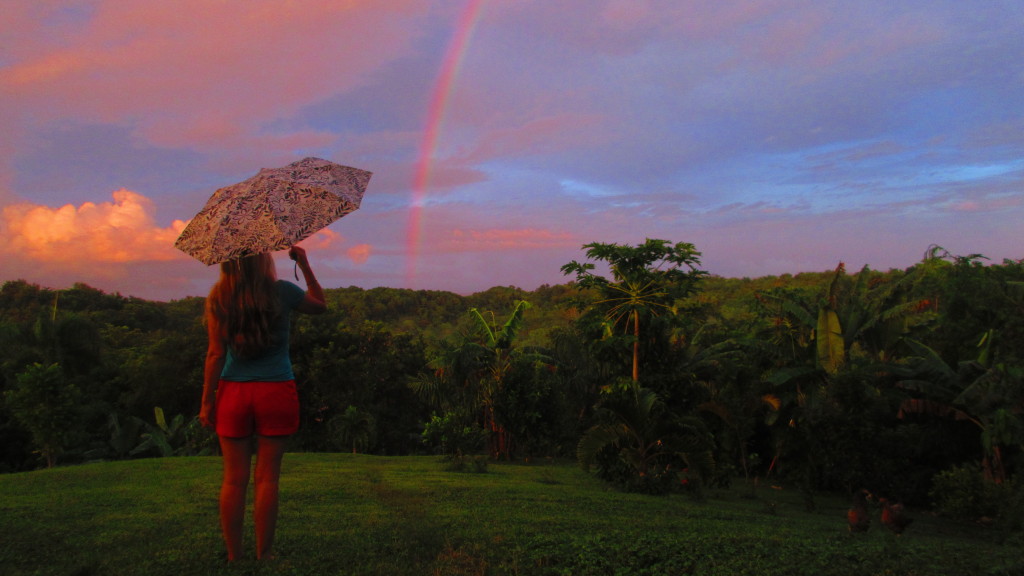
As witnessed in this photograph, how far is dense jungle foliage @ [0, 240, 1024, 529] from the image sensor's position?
11258 millimetres

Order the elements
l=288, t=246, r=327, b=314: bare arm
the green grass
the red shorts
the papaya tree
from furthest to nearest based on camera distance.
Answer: the papaya tree → the green grass → l=288, t=246, r=327, b=314: bare arm → the red shorts

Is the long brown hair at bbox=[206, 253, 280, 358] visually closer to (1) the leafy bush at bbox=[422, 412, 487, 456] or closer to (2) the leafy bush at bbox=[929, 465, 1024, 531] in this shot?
(1) the leafy bush at bbox=[422, 412, 487, 456]

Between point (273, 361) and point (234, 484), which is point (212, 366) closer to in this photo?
point (273, 361)

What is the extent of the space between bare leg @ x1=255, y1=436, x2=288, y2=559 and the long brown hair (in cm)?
55

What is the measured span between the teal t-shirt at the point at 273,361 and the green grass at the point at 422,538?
3.86ft

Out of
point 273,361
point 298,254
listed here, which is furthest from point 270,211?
point 273,361

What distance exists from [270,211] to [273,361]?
3.07ft

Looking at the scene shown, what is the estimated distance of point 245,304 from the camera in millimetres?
3627

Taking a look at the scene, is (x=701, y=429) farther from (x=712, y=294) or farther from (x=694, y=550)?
(x=712, y=294)

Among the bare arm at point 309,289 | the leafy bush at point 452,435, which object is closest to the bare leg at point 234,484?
the bare arm at point 309,289

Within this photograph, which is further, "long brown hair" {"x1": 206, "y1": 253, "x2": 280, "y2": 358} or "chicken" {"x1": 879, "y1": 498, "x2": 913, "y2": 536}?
"chicken" {"x1": 879, "y1": 498, "x2": 913, "y2": 536}

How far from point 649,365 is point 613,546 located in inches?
289

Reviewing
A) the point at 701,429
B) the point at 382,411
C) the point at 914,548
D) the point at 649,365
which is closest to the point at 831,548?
the point at 914,548

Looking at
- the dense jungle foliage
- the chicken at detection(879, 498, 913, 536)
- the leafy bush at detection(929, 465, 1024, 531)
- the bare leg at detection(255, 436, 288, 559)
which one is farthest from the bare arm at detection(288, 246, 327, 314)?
the leafy bush at detection(929, 465, 1024, 531)
